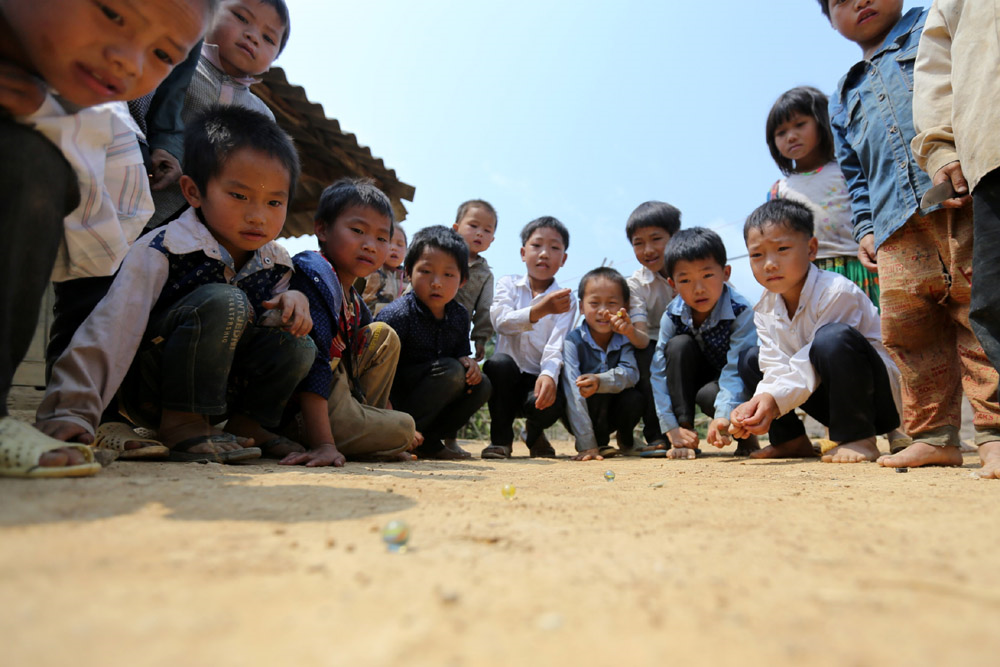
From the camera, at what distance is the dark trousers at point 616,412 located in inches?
168

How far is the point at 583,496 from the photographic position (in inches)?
65.1

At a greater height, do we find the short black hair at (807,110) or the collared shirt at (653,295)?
the short black hair at (807,110)

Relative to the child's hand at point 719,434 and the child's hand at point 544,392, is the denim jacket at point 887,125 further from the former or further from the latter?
the child's hand at point 544,392

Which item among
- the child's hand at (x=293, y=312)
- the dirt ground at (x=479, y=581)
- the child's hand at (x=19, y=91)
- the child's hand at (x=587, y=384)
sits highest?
the child's hand at (x=19, y=91)

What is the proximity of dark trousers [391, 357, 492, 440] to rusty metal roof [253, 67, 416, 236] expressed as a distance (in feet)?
7.58

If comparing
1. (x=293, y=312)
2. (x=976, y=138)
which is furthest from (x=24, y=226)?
(x=976, y=138)

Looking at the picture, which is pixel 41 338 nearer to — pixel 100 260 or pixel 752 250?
pixel 100 260

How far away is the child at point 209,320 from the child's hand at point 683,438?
2349 millimetres

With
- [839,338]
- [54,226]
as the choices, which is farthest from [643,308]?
[54,226]

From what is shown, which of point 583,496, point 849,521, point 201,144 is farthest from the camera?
point 201,144

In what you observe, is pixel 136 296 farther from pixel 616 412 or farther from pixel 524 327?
pixel 616 412

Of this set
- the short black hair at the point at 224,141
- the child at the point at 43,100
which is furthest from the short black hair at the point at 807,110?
the child at the point at 43,100

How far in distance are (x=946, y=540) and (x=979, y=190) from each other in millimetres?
1499

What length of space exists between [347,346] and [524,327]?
1.62 meters
